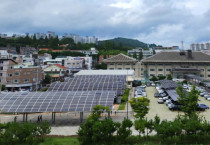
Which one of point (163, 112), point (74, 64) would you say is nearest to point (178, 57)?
point (74, 64)

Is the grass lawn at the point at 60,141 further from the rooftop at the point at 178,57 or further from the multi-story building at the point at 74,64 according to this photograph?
the multi-story building at the point at 74,64

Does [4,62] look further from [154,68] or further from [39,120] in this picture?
[154,68]

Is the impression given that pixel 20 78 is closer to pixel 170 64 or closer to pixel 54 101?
pixel 54 101

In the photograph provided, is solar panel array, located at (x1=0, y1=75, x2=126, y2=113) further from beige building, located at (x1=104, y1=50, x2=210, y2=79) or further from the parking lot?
beige building, located at (x1=104, y1=50, x2=210, y2=79)

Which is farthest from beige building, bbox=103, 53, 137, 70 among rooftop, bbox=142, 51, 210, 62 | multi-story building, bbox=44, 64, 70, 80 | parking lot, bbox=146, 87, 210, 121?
parking lot, bbox=146, 87, 210, 121

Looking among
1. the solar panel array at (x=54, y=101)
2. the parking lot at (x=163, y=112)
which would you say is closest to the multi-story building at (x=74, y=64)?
the parking lot at (x=163, y=112)
